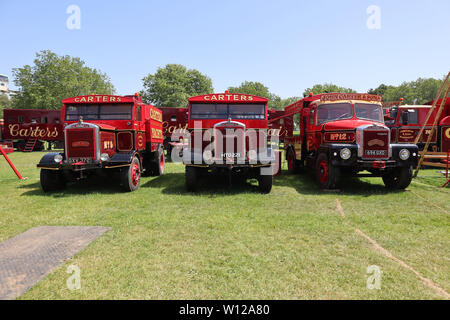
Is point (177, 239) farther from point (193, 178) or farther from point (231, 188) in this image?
point (231, 188)

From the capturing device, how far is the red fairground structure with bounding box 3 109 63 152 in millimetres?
23344

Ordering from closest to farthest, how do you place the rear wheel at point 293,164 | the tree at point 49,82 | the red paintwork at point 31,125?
the rear wheel at point 293,164 < the red paintwork at point 31,125 < the tree at point 49,82

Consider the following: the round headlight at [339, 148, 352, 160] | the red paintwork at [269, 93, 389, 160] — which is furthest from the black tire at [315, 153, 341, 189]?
the red paintwork at [269, 93, 389, 160]

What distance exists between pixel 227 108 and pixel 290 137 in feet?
13.5

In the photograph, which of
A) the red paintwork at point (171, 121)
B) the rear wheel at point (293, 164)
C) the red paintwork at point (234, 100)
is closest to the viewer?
the red paintwork at point (234, 100)

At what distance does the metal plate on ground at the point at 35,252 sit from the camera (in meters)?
2.90

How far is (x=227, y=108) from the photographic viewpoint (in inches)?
305

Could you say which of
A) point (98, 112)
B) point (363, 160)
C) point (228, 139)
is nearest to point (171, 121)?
point (98, 112)

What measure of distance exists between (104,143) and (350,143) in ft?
22.0

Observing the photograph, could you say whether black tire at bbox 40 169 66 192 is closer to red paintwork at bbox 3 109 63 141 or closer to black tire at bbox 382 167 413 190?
black tire at bbox 382 167 413 190

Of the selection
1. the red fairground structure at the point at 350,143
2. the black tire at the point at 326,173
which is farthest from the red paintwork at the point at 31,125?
the black tire at the point at 326,173

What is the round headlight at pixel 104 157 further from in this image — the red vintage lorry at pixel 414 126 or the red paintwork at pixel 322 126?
the red vintage lorry at pixel 414 126

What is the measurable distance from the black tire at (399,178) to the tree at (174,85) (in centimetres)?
3921
